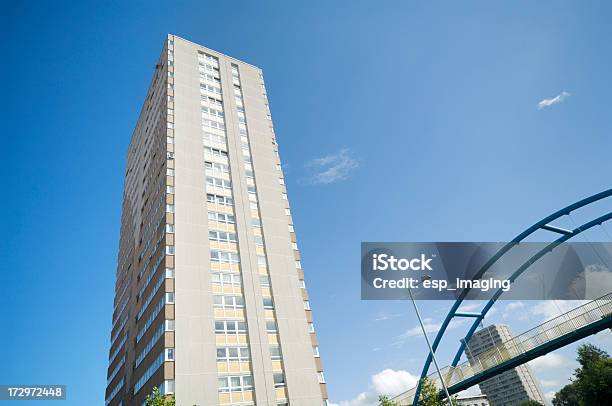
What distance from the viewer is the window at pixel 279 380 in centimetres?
3202

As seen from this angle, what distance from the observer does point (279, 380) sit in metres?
32.3

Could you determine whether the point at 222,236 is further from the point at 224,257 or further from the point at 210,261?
the point at 210,261

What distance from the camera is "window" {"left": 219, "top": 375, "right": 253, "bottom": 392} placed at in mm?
A: 29784

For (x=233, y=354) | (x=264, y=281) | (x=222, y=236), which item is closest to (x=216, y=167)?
(x=222, y=236)

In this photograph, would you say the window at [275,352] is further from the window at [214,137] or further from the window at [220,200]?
the window at [214,137]

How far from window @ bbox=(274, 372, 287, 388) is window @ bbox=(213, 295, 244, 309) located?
6550mm

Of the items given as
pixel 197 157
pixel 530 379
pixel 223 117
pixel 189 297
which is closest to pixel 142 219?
pixel 197 157

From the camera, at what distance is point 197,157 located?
140 ft

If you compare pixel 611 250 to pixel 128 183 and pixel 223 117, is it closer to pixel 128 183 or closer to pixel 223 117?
pixel 223 117

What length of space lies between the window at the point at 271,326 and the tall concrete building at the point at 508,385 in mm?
159966

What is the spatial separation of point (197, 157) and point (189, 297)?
16596mm

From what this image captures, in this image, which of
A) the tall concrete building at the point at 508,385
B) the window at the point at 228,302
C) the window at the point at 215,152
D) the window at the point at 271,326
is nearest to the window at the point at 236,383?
the window at the point at 271,326

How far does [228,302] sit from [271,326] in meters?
4.48

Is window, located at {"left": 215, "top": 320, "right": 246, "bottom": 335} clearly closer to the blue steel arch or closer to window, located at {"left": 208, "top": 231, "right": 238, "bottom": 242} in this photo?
window, located at {"left": 208, "top": 231, "right": 238, "bottom": 242}
